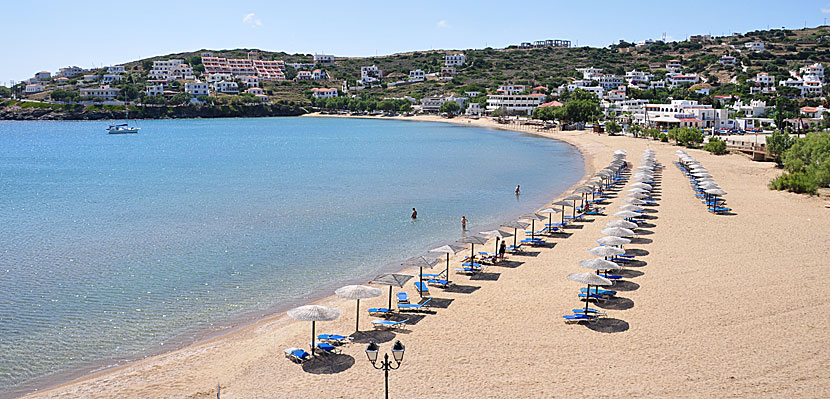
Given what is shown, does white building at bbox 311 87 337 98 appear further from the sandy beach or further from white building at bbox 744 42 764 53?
the sandy beach

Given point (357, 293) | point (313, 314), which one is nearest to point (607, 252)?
point (357, 293)

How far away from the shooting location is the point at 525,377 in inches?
509

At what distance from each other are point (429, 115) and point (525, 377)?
5805 inches

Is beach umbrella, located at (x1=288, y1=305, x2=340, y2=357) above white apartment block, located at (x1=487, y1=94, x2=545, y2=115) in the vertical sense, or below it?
below

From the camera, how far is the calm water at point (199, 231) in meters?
17.7

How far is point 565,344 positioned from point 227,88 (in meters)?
184

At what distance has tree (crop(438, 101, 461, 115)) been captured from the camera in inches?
5925

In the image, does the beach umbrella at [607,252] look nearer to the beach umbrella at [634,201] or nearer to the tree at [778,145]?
the beach umbrella at [634,201]

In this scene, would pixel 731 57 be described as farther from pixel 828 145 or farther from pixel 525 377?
pixel 525 377

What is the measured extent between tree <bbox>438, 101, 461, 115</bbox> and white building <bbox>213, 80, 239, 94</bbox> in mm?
67670

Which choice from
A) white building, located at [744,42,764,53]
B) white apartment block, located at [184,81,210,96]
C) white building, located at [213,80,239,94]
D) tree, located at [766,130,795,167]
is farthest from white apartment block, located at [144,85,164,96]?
white building, located at [744,42,764,53]

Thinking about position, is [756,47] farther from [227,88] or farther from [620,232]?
[620,232]

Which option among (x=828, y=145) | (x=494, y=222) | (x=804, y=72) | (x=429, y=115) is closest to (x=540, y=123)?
(x=429, y=115)

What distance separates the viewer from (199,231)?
99.6ft
